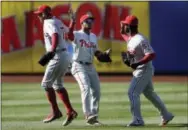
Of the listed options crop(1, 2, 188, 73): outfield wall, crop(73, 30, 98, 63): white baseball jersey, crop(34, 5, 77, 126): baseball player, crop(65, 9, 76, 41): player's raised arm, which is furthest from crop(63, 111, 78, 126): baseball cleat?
crop(1, 2, 188, 73): outfield wall

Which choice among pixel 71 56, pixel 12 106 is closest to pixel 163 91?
pixel 12 106

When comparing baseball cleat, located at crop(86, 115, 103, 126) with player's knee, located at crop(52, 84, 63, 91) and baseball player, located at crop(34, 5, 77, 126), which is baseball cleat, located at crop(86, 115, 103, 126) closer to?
baseball player, located at crop(34, 5, 77, 126)

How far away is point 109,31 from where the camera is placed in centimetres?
2041

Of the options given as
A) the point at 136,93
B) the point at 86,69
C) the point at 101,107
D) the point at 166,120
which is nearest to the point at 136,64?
the point at 136,93

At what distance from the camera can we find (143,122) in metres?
9.70

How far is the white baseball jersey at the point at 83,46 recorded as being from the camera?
9883mm

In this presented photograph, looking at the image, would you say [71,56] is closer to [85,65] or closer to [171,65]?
[85,65]

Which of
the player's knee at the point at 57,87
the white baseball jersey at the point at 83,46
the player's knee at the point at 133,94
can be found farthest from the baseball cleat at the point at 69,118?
the player's knee at the point at 133,94

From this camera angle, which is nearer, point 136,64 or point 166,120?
point 136,64

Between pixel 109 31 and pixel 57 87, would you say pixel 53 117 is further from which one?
pixel 109 31

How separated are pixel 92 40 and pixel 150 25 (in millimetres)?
10525

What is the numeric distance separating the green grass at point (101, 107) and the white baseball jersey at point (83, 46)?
1055 mm

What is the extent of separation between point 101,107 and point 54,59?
9.03 ft

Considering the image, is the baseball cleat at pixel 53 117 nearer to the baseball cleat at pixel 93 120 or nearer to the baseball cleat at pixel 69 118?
the baseball cleat at pixel 69 118
